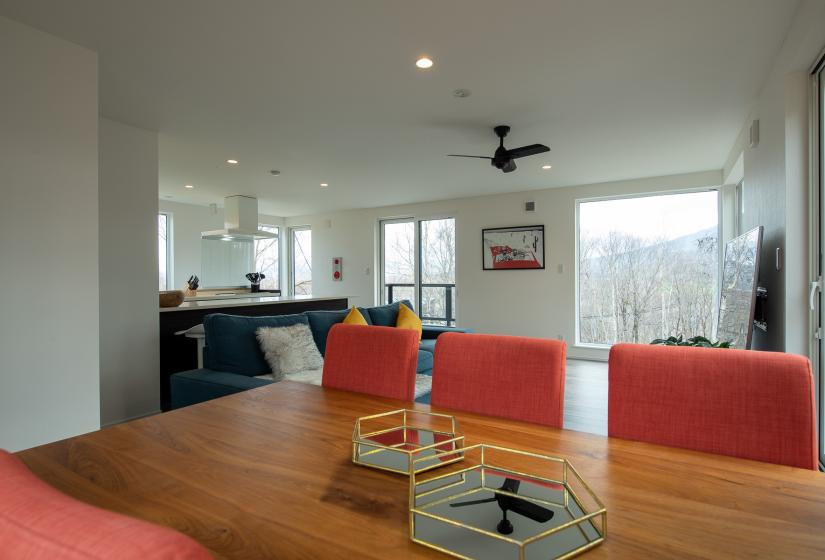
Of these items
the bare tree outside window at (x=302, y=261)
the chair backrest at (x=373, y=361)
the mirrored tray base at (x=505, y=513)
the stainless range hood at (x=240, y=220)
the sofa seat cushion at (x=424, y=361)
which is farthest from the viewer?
the bare tree outside window at (x=302, y=261)

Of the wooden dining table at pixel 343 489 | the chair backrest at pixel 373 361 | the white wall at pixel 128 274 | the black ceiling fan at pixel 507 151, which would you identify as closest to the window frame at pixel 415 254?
the black ceiling fan at pixel 507 151

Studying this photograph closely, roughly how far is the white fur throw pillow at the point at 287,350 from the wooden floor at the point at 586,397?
1.86 metres

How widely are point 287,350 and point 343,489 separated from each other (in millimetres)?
2351

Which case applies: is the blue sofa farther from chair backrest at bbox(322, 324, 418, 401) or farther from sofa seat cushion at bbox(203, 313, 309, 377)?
chair backrest at bbox(322, 324, 418, 401)

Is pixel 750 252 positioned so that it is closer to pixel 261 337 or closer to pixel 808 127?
pixel 808 127

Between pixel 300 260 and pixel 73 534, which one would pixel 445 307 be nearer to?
pixel 300 260

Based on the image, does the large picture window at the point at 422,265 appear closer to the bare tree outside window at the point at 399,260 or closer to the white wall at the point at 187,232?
the bare tree outside window at the point at 399,260

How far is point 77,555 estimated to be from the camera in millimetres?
292

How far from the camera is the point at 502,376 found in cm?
140

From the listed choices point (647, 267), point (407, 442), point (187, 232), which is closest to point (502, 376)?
point (407, 442)

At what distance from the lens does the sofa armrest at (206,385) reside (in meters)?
2.57

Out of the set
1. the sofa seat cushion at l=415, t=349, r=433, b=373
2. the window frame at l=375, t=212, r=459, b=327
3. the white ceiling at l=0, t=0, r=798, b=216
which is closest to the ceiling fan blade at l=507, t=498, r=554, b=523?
the white ceiling at l=0, t=0, r=798, b=216

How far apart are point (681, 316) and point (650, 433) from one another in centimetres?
521

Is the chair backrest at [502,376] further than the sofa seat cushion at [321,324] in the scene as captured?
No
